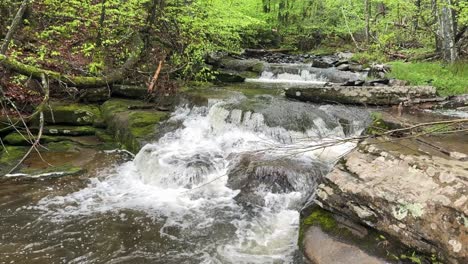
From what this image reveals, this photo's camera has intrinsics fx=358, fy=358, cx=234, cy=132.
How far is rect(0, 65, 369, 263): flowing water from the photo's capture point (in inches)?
187

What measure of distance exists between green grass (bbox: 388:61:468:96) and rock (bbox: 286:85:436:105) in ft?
3.82

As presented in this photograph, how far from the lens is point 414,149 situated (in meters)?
5.01

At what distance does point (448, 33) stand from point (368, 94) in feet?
14.6

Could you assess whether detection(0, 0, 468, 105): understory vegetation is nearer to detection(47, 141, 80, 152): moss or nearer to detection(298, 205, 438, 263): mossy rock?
detection(47, 141, 80, 152): moss

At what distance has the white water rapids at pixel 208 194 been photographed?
4.89m

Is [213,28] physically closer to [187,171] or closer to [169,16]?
[169,16]

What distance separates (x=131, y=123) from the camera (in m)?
8.83

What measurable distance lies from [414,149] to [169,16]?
831cm

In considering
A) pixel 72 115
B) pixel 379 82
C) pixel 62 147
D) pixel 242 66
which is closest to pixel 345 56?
pixel 242 66

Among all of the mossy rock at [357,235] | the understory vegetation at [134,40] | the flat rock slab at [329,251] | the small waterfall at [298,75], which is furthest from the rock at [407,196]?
the small waterfall at [298,75]

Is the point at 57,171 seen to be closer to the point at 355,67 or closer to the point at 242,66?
the point at 242,66

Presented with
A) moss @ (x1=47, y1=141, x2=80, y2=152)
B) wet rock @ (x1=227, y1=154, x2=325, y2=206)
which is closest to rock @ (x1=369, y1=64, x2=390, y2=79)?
wet rock @ (x1=227, y1=154, x2=325, y2=206)

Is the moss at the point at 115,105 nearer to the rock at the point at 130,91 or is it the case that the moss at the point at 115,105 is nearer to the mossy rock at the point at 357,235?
the rock at the point at 130,91

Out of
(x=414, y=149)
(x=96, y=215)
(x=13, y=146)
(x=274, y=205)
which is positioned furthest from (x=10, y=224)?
(x=414, y=149)
